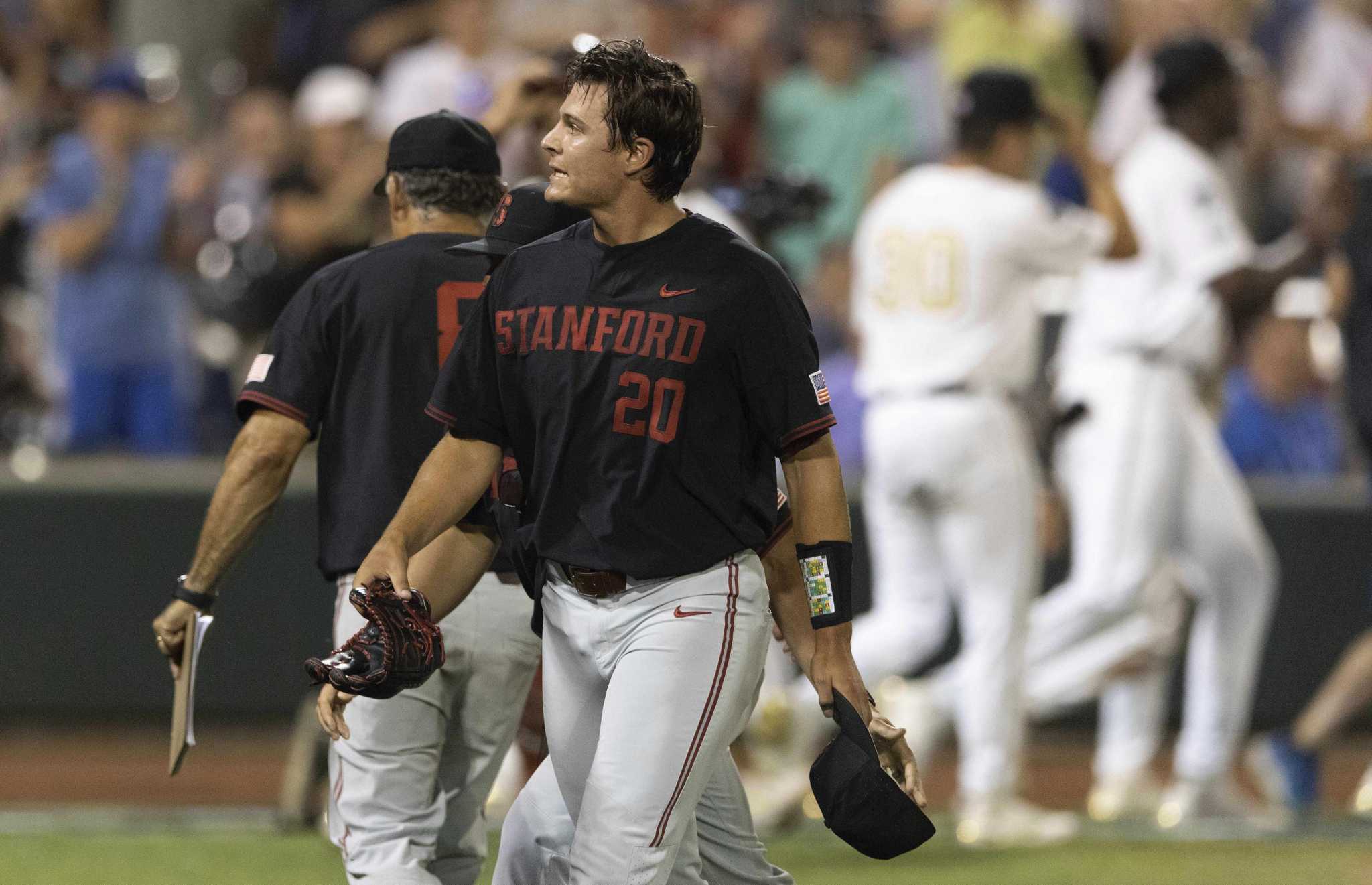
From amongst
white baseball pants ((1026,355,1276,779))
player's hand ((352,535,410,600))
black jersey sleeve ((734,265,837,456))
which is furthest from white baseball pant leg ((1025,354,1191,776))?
player's hand ((352,535,410,600))

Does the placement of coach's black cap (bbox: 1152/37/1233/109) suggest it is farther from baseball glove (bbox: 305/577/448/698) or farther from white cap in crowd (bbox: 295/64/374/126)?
baseball glove (bbox: 305/577/448/698)

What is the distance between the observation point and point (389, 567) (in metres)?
3.96

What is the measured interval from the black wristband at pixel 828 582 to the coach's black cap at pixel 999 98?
3.81 meters

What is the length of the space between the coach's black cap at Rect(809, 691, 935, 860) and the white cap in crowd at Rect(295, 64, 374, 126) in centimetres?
720

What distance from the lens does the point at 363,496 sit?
183 inches

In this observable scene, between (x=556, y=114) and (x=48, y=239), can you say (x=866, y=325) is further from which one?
(x=48, y=239)

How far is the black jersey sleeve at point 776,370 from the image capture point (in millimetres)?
3975

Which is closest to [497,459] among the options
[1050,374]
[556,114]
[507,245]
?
[507,245]

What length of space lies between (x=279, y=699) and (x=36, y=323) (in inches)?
96.4

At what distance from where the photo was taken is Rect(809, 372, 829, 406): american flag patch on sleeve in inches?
158

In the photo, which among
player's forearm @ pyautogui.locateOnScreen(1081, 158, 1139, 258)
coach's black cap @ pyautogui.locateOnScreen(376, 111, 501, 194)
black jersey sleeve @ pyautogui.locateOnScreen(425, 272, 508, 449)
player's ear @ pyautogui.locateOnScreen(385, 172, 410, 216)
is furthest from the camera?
player's forearm @ pyautogui.locateOnScreen(1081, 158, 1139, 258)

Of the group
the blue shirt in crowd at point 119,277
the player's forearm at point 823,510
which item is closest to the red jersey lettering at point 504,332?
the player's forearm at point 823,510

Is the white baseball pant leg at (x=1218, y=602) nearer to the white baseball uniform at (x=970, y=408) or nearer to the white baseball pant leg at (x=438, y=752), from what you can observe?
the white baseball uniform at (x=970, y=408)

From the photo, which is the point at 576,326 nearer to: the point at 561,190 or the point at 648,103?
the point at 561,190
